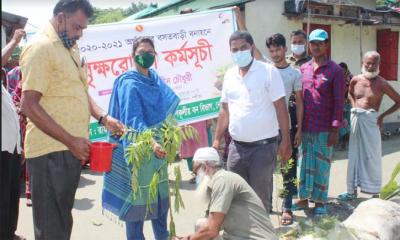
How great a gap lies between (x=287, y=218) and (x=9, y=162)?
269 centimetres

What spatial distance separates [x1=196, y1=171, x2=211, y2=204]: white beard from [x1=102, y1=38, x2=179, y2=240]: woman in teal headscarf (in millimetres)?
334

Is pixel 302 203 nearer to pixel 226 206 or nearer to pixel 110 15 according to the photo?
pixel 226 206

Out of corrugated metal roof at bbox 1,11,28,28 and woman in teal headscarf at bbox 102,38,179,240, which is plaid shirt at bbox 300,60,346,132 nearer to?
woman in teal headscarf at bbox 102,38,179,240

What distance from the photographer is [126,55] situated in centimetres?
579

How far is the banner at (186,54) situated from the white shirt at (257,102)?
7.55 ft

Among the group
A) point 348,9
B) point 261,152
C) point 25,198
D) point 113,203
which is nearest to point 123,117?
point 113,203

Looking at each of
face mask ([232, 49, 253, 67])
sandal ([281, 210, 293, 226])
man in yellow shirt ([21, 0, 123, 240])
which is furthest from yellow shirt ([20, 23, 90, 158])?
sandal ([281, 210, 293, 226])

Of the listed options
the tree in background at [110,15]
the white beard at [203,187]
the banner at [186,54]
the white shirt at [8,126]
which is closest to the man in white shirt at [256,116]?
the white beard at [203,187]

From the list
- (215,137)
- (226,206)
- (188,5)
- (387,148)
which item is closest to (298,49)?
(215,137)

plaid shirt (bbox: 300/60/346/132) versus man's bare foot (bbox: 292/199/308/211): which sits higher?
plaid shirt (bbox: 300/60/346/132)

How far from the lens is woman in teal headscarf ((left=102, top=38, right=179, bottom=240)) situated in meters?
3.44

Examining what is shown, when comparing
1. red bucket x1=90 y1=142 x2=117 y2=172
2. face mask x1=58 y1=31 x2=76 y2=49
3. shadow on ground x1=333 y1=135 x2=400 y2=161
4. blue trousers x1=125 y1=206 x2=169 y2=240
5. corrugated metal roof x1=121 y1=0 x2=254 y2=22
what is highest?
corrugated metal roof x1=121 y1=0 x2=254 y2=22

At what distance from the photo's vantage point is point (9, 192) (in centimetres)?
352

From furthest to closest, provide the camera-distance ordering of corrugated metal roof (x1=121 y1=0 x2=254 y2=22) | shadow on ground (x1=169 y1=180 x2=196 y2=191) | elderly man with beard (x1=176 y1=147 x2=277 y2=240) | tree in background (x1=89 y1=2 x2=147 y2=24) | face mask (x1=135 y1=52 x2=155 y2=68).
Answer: corrugated metal roof (x1=121 y1=0 x2=254 y2=22)
tree in background (x1=89 y1=2 x2=147 y2=24)
shadow on ground (x1=169 y1=180 x2=196 y2=191)
face mask (x1=135 y1=52 x2=155 y2=68)
elderly man with beard (x1=176 y1=147 x2=277 y2=240)
